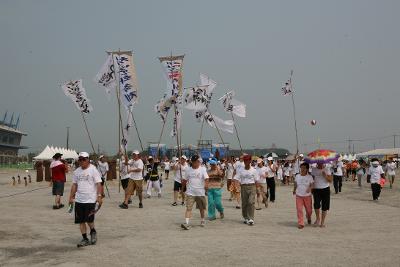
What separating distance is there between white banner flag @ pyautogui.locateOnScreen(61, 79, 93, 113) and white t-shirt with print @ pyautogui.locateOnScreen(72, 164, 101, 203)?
380 inches

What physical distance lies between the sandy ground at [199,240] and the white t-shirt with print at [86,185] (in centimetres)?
89

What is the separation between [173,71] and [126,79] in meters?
1.84

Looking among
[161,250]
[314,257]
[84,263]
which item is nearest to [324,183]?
[314,257]

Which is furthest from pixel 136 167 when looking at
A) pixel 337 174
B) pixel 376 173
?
pixel 337 174

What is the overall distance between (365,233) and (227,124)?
11159 mm

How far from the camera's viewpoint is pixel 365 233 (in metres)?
9.41

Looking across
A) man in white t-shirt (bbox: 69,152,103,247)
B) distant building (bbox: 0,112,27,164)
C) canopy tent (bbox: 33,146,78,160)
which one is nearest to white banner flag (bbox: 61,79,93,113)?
man in white t-shirt (bbox: 69,152,103,247)

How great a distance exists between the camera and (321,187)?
1069cm

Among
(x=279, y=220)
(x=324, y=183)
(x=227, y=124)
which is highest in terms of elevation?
(x=227, y=124)

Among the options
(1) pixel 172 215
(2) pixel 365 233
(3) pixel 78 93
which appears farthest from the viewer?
(3) pixel 78 93

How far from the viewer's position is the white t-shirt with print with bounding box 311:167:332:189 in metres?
10.7

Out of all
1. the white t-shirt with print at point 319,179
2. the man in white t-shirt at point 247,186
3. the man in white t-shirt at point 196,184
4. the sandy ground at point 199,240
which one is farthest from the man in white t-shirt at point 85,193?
the white t-shirt with print at point 319,179

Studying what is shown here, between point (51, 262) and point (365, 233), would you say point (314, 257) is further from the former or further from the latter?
point (51, 262)

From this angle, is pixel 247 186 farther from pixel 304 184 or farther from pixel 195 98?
pixel 195 98
